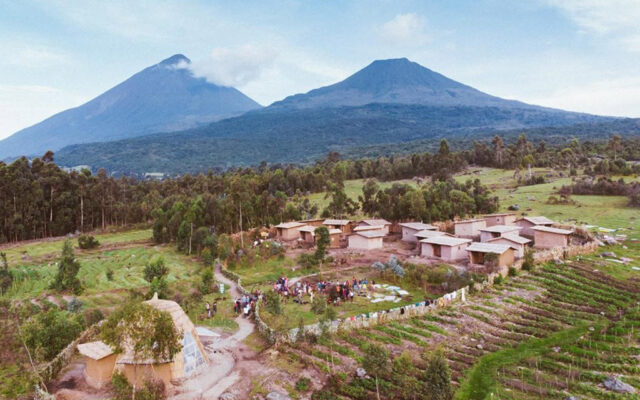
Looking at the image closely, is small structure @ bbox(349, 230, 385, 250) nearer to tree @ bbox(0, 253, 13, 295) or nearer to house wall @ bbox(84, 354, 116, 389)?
house wall @ bbox(84, 354, 116, 389)

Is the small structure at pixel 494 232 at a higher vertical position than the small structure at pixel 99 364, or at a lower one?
higher

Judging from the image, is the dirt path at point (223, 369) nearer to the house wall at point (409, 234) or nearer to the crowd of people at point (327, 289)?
the crowd of people at point (327, 289)

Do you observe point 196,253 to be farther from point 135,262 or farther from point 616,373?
point 616,373

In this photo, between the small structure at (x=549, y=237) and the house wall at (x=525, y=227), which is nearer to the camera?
the small structure at (x=549, y=237)

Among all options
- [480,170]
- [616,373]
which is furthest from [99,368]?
[480,170]

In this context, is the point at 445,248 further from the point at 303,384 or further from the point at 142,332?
the point at 142,332

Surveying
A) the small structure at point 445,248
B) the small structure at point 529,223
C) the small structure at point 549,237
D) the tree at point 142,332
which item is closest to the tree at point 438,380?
the tree at point 142,332
